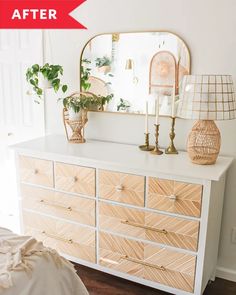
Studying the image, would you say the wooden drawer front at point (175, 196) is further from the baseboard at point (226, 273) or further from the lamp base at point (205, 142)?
the baseboard at point (226, 273)

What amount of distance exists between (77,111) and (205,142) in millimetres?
936

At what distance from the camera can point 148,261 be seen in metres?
2.01

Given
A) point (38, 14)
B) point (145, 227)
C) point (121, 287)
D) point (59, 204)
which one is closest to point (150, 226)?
point (145, 227)

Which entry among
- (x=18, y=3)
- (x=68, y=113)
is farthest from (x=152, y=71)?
(x=18, y=3)

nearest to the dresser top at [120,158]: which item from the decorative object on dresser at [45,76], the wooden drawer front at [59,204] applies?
the wooden drawer front at [59,204]

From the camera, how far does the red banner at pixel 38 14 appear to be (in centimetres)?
244

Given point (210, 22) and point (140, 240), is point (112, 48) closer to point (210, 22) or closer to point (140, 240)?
point (210, 22)

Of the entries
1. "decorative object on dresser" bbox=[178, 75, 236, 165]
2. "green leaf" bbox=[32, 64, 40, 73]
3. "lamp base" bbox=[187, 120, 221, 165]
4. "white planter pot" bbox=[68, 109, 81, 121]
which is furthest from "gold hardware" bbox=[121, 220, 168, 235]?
"green leaf" bbox=[32, 64, 40, 73]

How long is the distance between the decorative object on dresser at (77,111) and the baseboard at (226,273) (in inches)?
52.4

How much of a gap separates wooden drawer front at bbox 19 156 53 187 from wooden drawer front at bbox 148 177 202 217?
0.73 meters

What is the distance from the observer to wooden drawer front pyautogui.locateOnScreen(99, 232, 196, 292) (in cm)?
191

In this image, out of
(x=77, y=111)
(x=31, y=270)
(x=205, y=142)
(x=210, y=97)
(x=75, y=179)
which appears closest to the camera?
(x=31, y=270)

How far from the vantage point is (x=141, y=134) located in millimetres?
2344

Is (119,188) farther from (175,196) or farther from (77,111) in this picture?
(77,111)
